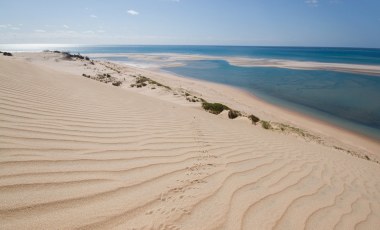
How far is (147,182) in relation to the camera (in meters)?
2.41

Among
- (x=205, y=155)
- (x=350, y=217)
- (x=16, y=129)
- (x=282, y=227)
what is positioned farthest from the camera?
(x=205, y=155)

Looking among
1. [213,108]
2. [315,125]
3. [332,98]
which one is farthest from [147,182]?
[332,98]

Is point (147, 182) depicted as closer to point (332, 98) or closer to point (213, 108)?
point (213, 108)

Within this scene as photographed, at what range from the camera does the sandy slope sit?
1.84 meters

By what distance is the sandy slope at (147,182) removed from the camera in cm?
184

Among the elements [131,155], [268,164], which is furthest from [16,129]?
[268,164]

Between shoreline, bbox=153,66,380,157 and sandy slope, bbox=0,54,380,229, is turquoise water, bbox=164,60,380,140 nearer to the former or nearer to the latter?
shoreline, bbox=153,66,380,157

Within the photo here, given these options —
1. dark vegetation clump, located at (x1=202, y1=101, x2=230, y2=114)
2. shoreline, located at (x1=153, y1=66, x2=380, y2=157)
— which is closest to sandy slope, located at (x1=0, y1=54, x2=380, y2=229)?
dark vegetation clump, located at (x1=202, y1=101, x2=230, y2=114)

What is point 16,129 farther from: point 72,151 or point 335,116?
point 335,116

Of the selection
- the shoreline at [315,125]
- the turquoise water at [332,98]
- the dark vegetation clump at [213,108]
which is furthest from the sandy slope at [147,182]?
the turquoise water at [332,98]

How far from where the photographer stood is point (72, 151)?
267 cm

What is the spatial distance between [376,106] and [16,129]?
20.4 metres

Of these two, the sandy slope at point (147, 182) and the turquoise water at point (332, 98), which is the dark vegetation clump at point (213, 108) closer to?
the sandy slope at point (147, 182)

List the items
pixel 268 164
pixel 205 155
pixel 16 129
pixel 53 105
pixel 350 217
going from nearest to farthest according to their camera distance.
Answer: pixel 350 217, pixel 16 129, pixel 205 155, pixel 268 164, pixel 53 105
